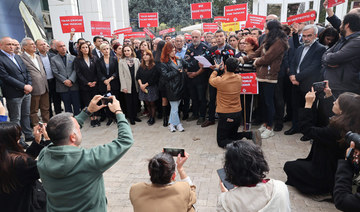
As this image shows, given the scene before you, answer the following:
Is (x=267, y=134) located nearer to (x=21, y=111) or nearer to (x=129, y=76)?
(x=129, y=76)

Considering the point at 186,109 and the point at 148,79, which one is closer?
the point at 148,79

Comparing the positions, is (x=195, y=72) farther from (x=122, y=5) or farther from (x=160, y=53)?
(x=122, y=5)

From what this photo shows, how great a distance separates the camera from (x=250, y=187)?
1731mm

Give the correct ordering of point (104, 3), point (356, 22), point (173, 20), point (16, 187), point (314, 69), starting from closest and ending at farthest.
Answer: point (16, 187) → point (356, 22) → point (314, 69) → point (104, 3) → point (173, 20)

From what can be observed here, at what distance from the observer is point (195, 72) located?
638 centimetres

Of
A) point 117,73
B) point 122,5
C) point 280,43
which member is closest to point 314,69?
point 280,43

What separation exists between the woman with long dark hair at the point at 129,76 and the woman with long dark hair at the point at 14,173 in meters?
4.52

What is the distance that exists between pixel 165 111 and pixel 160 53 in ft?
5.06

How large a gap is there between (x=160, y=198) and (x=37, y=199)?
144 centimetres

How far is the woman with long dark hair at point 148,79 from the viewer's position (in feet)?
21.2

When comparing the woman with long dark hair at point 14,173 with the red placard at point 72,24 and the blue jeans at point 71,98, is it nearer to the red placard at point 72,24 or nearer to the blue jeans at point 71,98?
the blue jeans at point 71,98

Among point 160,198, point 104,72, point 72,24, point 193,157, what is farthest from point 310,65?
point 72,24

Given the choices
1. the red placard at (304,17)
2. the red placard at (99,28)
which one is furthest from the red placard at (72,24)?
the red placard at (304,17)

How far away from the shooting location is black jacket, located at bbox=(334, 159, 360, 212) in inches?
69.6
